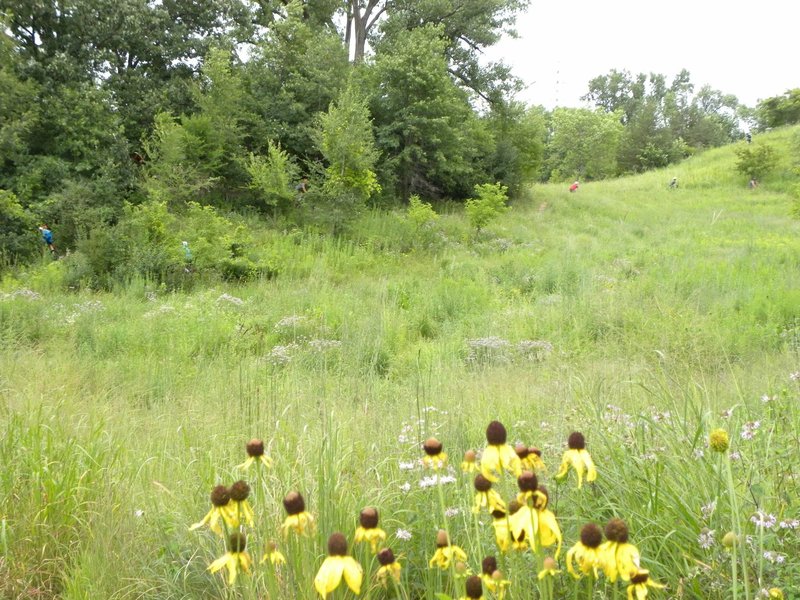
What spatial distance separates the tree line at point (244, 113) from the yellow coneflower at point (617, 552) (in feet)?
41.6

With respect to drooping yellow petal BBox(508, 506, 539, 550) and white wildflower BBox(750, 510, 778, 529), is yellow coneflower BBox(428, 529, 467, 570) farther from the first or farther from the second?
white wildflower BBox(750, 510, 778, 529)

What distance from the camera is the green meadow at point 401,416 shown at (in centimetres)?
177

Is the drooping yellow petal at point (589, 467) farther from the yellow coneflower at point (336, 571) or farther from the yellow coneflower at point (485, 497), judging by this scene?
the yellow coneflower at point (336, 571)

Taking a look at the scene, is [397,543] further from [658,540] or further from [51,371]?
[51,371]

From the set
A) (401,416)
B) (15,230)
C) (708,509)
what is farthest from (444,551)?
(15,230)

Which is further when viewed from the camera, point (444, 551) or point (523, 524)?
point (444, 551)

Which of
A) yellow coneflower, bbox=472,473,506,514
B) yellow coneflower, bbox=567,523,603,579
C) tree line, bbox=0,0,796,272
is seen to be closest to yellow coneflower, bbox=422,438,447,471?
yellow coneflower, bbox=472,473,506,514

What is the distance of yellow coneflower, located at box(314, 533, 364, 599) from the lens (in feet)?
3.31

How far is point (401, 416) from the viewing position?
3.49m

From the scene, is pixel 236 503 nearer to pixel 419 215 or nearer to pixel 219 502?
pixel 219 502

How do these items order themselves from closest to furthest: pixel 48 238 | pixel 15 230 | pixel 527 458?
pixel 527 458 → pixel 48 238 → pixel 15 230

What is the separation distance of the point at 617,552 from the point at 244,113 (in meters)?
17.8

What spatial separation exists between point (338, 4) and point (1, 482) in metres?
23.3

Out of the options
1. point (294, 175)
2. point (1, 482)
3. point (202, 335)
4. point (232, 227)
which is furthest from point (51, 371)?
point (294, 175)
